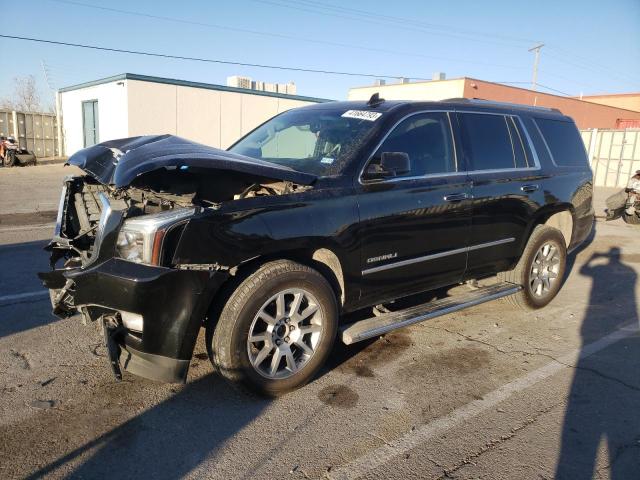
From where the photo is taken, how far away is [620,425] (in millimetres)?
3289

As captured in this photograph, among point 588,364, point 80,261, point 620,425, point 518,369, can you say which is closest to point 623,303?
point 588,364

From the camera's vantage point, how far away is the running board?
371 centimetres

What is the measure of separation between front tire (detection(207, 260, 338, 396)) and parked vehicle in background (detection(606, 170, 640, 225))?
11028 millimetres

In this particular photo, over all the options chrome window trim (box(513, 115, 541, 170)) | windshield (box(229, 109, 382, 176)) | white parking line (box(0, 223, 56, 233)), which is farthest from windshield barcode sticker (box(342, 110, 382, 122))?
white parking line (box(0, 223, 56, 233))

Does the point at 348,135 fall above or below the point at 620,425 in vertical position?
above

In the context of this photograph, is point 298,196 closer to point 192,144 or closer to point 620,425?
point 192,144

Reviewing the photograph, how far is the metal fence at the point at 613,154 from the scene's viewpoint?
21559mm

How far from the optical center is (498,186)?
479 centimetres

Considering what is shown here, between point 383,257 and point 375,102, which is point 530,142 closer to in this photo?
point 375,102

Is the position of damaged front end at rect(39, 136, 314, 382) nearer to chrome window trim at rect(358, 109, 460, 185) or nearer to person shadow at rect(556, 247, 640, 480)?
chrome window trim at rect(358, 109, 460, 185)

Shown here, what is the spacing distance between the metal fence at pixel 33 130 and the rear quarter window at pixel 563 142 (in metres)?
26.0

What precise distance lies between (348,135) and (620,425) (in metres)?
2.76

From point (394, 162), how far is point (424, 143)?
2.29ft

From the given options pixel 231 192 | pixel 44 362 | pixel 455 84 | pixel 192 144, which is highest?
pixel 455 84
